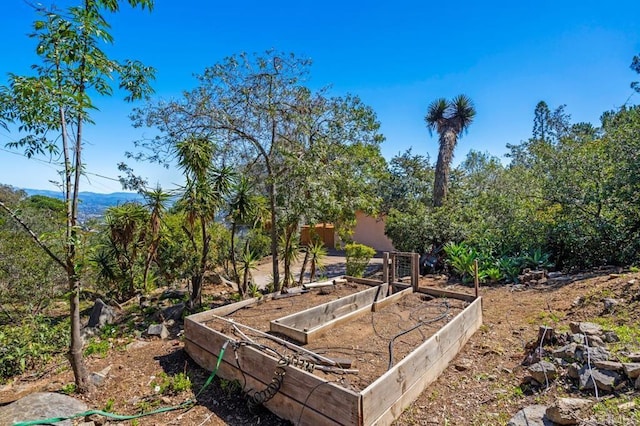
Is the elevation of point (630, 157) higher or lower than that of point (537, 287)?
higher

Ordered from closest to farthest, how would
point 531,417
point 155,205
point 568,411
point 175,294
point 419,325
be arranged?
point 568,411 < point 531,417 < point 419,325 < point 155,205 < point 175,294

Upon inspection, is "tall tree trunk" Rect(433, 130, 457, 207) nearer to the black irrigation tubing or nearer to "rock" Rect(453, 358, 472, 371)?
the black irrigation tubing

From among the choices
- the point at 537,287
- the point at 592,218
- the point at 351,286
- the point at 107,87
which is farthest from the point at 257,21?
the point at 592,218

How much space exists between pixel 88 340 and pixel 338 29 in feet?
27.4

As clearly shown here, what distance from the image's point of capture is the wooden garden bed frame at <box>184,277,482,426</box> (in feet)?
8.69

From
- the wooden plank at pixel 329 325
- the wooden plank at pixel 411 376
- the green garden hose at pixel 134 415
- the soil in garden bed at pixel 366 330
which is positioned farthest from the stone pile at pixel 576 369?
the green garden hose at pixel 134 415

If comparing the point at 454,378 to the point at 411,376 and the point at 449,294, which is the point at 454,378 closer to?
the point at 411,376

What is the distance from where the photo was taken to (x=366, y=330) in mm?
4578

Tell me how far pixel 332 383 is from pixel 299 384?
1.13 feet

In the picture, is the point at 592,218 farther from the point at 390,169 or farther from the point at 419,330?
the point at 390,169

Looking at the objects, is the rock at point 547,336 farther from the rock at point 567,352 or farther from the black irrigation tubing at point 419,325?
the black irrigation tubing at point 419,325

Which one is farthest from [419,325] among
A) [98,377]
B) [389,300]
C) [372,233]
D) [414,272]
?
[372,233]

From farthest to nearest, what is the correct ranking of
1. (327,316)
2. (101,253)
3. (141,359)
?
(101,253) → (327,316) → (141,359)

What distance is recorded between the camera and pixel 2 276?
6.62 m
